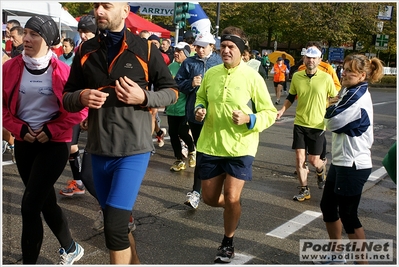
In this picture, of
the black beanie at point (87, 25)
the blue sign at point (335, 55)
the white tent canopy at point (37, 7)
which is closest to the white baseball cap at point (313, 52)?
the black beanie at point (87, 25)

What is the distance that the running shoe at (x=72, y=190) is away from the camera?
6.11m

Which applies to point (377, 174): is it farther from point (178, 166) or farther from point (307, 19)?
point (307, 19)

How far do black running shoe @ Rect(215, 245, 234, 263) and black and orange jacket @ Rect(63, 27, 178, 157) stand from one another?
4.35 ft

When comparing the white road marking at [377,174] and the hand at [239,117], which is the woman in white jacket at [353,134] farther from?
the white road marking at [377,174]

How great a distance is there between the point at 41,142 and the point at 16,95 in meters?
0.42

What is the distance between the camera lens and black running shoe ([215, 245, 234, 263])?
429cm

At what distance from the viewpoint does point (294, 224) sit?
5.44 metres

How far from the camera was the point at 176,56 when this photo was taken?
328 inches

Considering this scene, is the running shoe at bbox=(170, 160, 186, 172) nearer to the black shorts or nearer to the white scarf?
the black shorts

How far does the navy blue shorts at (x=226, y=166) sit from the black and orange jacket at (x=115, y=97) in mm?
1046

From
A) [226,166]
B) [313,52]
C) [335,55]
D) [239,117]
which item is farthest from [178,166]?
[335,55]

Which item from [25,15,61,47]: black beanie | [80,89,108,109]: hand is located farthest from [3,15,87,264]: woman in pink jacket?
[80,89,108,109]: hand

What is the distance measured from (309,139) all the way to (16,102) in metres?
3.85

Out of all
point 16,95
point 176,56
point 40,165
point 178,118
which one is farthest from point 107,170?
point 176,56
